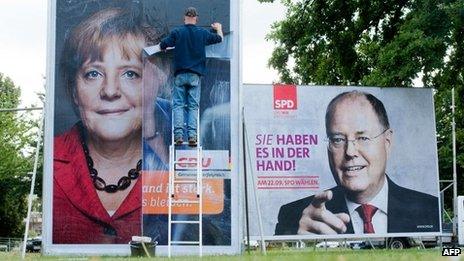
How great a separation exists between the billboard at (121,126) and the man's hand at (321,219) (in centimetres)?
544

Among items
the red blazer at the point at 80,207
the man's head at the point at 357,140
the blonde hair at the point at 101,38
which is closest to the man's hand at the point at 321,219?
the man's head at the point at 357,140

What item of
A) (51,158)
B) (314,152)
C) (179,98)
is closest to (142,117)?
(179,98)

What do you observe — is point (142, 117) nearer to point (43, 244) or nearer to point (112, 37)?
point (112, 37)

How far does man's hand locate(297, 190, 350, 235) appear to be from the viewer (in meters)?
18.8

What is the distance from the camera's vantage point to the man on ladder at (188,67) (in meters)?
13.4

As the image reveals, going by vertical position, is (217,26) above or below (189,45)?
above

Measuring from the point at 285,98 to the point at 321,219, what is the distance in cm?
295

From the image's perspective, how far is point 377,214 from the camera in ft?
62.3

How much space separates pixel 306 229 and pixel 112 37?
290 inches

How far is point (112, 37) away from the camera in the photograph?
13945 mm

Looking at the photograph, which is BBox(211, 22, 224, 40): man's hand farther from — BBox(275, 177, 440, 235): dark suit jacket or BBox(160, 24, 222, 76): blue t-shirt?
BBox(275, 177, 440, 235): dark suit jacket

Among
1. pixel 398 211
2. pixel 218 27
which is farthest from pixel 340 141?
pixel 218 27

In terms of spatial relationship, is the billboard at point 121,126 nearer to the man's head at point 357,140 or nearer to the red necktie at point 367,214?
the man's head at point 357,140

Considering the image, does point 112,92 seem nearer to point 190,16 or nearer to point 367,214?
point 190,16
